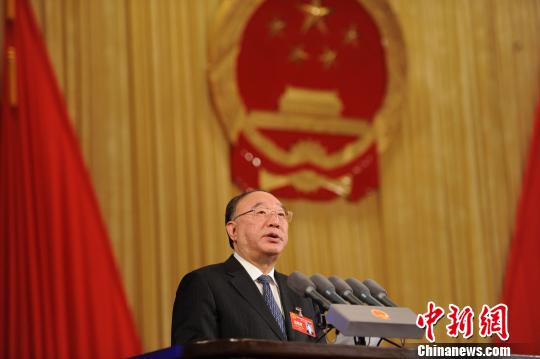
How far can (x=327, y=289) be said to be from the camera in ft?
10.2

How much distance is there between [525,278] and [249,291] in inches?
171

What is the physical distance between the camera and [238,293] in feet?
11.1

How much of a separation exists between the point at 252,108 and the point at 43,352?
2261 mm

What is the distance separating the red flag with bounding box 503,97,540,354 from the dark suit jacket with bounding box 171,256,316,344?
4137 mm

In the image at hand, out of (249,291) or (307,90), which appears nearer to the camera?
(249,291)

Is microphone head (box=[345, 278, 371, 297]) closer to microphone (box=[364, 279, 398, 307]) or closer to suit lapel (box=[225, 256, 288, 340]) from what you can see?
microphone (box=[364, 279, 398, 307])

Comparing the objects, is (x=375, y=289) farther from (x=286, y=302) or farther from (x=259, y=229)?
(x=259, y=229)

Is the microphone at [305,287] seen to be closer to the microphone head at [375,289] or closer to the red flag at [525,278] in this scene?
the microphone head at [375,289]

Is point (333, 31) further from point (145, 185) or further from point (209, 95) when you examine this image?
point (145, 185)

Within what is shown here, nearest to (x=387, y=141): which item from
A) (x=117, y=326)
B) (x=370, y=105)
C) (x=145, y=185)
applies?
(x=370, y=105)

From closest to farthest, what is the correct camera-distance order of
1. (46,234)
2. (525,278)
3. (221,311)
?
(221,311)
(46,234)
(525,278)

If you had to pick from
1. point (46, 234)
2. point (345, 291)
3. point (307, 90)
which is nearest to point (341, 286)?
point (345, 291)

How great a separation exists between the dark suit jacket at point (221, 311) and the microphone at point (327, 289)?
26cm

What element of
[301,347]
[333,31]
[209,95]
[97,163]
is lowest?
[301,347]
